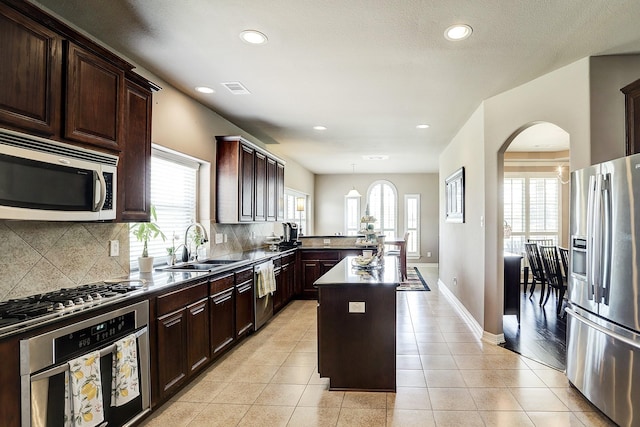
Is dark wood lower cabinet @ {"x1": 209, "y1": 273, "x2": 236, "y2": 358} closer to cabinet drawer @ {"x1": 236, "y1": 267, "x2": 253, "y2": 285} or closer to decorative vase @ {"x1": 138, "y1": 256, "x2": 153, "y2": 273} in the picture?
cabinet drawer @ {"x1": 236, "y1": 267, "x2": 253, "y2": 285}

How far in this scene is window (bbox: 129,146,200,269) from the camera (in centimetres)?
360

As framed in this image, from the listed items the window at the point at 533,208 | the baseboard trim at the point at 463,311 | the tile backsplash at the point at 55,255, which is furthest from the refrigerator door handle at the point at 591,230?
the window at the point at 533,208

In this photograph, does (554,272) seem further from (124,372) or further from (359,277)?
(124,372)

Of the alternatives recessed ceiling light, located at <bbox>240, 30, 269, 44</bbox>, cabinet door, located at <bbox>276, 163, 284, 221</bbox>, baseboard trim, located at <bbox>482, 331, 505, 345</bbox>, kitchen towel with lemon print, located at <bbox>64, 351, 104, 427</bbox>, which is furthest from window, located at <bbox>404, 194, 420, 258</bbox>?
kitchen towel with lemon print, located at <bbox>64, 351, 104, 427</bbox>

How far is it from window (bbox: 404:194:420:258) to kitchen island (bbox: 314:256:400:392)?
326 inches

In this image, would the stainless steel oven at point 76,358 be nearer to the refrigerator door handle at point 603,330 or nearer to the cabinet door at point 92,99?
the cabinet door at point 92,99

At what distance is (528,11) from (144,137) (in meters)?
2.81

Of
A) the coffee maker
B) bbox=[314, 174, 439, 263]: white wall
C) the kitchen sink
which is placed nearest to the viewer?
the kitchen sink

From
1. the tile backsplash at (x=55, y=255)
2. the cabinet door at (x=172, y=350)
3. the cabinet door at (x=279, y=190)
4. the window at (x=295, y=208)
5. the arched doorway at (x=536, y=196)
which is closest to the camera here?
the tile backsplash at (x=55, y=255)

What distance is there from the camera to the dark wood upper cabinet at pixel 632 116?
2.83m

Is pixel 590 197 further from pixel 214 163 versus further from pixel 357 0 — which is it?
pixel 214 163

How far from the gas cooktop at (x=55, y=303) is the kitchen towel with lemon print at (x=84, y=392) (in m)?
0.26

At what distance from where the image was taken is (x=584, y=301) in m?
2.75

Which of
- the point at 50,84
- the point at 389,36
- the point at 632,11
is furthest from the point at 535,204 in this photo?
the point at 50,84
